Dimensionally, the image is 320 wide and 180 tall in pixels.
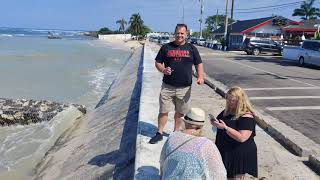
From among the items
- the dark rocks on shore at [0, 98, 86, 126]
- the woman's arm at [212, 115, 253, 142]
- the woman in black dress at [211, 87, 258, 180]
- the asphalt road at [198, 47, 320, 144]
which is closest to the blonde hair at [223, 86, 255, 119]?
the woman in black dress at [211, 87, 258, 180]

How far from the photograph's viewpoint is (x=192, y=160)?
12.9 ft

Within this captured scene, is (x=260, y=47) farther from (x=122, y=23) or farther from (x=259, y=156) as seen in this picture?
(x=122, y=23)

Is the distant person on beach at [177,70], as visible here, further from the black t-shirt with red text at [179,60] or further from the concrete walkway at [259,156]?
the concrete walkway at [259,156]

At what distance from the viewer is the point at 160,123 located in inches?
282

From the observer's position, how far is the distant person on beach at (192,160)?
393 cm

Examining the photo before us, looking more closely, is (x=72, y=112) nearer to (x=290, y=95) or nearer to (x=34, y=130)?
(x=34, y=130)

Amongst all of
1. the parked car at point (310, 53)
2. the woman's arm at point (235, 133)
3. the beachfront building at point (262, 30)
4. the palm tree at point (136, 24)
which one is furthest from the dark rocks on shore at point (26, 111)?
the palm tree at point (136, 24)

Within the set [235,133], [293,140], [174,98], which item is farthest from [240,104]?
[293,140]

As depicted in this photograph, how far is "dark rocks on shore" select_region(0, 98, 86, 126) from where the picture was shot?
1399 centimetres

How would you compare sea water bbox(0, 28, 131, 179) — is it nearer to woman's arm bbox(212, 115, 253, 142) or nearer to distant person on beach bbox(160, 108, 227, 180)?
woman's arm bbox(212, 115, 253, 142)

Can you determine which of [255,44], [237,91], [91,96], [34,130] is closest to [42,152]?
[34,130]

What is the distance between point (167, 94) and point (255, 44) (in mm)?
36183

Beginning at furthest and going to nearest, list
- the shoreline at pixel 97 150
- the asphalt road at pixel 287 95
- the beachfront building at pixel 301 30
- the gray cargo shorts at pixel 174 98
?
1. the beachfront building at pixel 301 30
2. the asphalt road at pixel 287 95
3. the shoreline at pixel 97 150
4. the gray cargo shorts at pixel 174 98

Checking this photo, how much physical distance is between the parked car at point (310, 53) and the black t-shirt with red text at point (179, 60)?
21.0m
